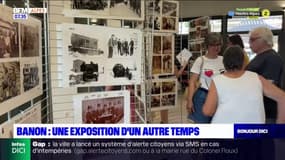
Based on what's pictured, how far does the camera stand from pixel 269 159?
72cm

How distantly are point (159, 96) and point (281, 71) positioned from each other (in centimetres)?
142

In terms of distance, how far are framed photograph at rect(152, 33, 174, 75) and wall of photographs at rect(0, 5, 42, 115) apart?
139 centimetres

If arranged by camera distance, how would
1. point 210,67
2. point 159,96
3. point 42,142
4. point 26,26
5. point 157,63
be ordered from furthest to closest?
point 159,96 → point 157,63 → point 210,67 → point 26,26 → point 42,142

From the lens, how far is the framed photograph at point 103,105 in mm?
1618

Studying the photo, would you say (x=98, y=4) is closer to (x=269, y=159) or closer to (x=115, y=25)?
(x=115, y=25)

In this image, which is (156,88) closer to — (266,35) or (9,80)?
(266,35)

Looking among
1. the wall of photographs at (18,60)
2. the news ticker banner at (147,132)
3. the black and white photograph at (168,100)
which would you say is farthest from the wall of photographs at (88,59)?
the black and white photograph at (168,100)

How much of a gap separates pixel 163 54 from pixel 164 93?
0.41 metres

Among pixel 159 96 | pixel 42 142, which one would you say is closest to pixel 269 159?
pixel 42 142

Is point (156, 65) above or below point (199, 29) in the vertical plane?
below

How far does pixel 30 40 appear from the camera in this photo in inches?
52.6

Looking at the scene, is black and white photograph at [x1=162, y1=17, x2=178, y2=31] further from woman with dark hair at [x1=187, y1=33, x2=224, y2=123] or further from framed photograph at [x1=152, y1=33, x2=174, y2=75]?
woman with dark hair at [x1=187, y1=33, x2=224, y2=123]

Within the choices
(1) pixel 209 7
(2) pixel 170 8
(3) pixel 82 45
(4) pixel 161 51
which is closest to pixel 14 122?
(3) pixel 82 45

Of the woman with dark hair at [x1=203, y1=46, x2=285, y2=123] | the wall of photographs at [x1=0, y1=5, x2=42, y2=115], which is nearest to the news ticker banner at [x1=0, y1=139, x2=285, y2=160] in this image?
the wall of photographs at [x1=0, y1=5, x2=42, y2=115]
